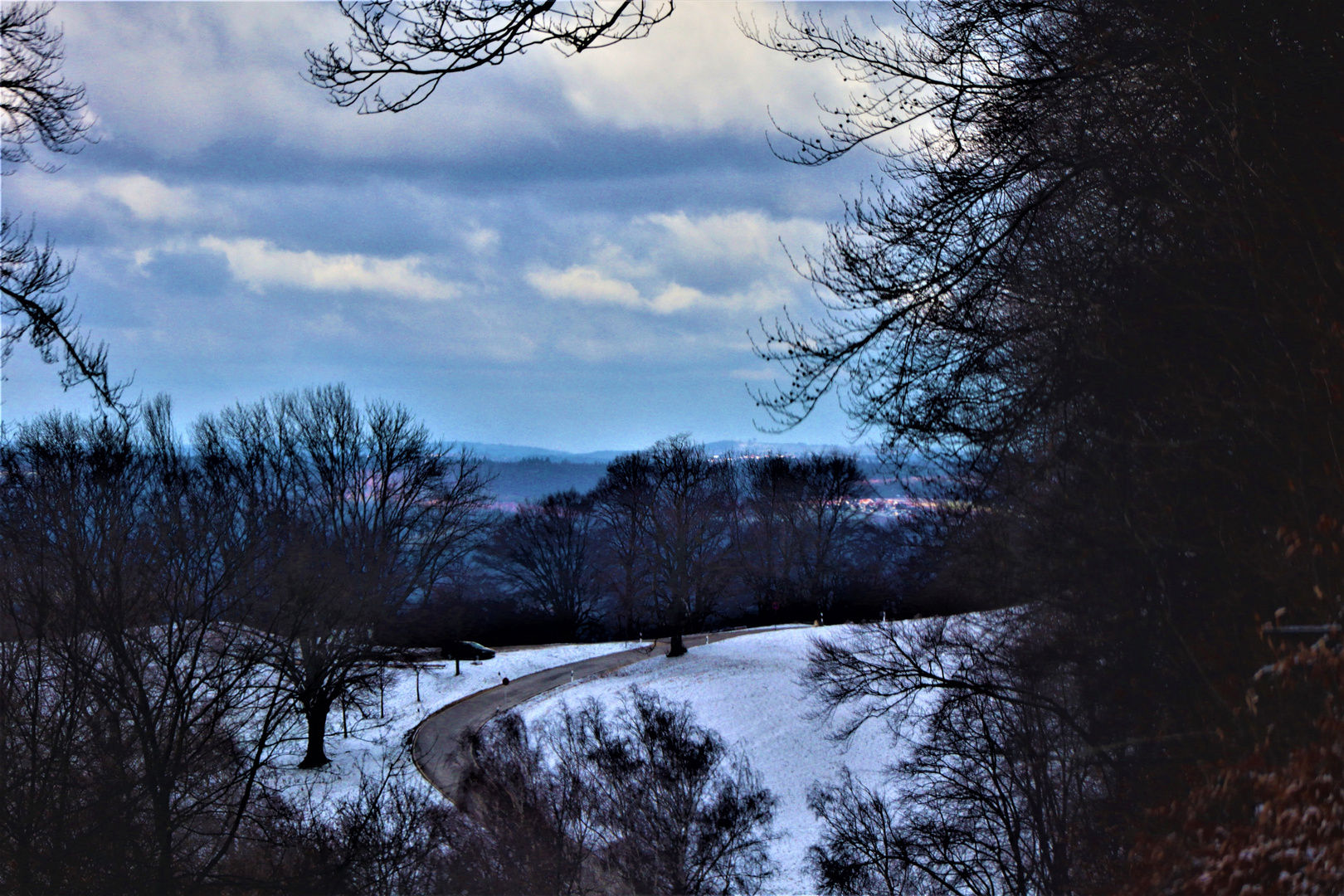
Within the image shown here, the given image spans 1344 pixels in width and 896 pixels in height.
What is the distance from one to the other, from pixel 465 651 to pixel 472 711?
A: 9545mm

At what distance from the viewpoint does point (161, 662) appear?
10.5m

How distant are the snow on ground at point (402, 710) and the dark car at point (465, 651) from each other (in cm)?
45

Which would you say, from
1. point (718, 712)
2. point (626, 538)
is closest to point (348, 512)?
point (718, 712)

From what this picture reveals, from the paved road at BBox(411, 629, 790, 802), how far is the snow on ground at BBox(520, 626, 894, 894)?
110cm

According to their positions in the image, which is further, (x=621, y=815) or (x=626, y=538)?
(x=626, y=538)

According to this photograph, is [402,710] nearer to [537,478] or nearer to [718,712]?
[718,712]

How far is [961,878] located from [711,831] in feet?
14.7

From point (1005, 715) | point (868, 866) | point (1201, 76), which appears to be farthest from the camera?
point (868, 866)

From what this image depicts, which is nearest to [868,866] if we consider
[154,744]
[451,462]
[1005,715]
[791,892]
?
[791,892]

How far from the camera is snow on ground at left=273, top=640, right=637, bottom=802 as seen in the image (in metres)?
22.1

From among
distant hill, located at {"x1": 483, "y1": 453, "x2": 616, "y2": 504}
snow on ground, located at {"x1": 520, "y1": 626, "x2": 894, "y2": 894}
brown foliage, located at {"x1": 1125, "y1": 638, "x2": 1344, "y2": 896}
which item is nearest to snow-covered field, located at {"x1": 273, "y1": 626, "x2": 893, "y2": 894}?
snow on ground, located at {"x1": 520, "y1": 626, "x2": 894, "y2": 894}

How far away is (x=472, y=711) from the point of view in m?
27.9

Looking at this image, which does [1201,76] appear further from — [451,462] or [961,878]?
[451,462]

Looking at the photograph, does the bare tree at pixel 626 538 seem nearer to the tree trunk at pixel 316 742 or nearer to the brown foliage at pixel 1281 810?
the tree trunk at pixel 316 742
